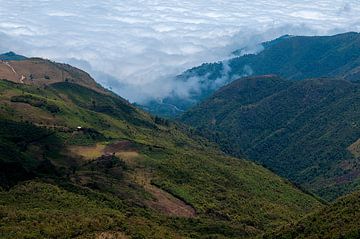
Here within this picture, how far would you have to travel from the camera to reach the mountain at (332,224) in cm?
14725

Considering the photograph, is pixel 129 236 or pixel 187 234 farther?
pixel 187 234

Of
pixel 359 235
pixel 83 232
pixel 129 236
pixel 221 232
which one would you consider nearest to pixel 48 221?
pixel 83 232

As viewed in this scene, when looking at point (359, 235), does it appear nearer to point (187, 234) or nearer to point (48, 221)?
point (187, 234)

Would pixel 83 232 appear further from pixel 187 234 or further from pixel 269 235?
pixel 269 235

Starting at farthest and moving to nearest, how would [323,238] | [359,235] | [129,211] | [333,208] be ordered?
[129,211] → [333,208] → [323,238] → [359,235]

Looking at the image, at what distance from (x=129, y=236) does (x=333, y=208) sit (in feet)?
210

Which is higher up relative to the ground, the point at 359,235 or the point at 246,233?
the point at 359,235

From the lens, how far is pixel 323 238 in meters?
150

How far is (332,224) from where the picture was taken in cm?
15812

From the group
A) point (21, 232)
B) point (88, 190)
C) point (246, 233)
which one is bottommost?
point (246, 233)

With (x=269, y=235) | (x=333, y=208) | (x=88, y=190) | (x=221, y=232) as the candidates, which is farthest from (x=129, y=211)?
(x=333, y=208)

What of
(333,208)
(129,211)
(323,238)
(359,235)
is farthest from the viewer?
(129,211)

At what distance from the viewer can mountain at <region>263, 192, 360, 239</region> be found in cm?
14725

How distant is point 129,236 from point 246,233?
5689 centimetres
